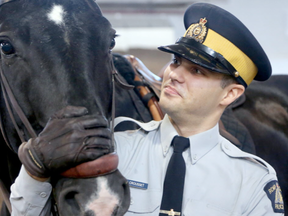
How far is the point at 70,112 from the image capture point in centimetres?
81

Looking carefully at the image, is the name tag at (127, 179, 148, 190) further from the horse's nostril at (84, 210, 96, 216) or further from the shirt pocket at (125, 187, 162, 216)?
the horse's nostril at (84, 210, 96, 216)

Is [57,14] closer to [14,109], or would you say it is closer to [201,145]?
[14,109]

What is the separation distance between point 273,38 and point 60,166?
562cm

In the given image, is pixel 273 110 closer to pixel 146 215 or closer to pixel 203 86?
pixel 203 86

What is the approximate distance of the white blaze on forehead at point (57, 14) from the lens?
0.96 metres

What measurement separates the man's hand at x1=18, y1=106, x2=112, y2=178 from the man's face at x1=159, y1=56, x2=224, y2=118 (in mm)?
238

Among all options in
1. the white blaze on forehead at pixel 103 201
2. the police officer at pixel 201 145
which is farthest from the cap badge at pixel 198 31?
the white blaze on forehead at pixel 103 201

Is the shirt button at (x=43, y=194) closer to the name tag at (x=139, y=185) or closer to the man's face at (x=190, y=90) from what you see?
the name tag at (x=139, y=185)

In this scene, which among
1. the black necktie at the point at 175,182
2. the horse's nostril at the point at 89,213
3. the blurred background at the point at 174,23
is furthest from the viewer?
the blurred background at the point at 174,23

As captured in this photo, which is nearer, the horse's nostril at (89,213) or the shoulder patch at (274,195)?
the horse's nostril at (89,213)

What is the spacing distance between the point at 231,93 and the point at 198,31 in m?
0.21

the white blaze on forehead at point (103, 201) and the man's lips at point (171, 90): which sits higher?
the man's lips at point (171, 90)

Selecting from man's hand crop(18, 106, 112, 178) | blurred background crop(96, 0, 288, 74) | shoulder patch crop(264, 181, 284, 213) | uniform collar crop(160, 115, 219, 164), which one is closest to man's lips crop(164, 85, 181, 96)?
uniform collar crop(160, 115, 219, 164)

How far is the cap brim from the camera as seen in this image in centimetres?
92
